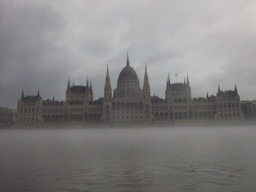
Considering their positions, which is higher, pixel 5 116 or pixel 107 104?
pixel 107 104

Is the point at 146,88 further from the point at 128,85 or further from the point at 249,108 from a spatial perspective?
the point at 249,108

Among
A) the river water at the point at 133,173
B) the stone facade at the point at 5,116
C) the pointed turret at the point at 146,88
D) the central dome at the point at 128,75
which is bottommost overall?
the river water at the point at 133,173

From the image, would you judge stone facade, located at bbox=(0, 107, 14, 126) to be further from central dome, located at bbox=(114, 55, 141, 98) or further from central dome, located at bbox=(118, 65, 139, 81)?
central dome, located at bbox=(118, 65, 139, 81)

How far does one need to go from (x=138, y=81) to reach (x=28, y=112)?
5170 centimetres

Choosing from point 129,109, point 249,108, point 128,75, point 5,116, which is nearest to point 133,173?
point 129,109

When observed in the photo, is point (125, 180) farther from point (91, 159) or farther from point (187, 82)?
point (187, 82)

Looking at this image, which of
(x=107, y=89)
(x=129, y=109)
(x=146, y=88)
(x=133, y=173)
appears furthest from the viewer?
(x=107, y=89)

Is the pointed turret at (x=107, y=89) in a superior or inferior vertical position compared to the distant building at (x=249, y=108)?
superior

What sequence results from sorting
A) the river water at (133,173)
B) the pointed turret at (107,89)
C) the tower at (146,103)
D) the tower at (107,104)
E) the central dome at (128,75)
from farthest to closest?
the central dome at (128,75) < the pointed turret at (107,89) < the tower at (107,104) < the tower at (146,103) < the river water at (133,173)

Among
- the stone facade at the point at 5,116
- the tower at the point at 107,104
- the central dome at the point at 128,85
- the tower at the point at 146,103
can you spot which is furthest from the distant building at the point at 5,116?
the tower at the point at 146,103

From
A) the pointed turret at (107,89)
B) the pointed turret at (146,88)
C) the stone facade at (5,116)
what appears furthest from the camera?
the stone facade at (5,116)

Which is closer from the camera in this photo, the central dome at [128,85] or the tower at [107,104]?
the tower at [107,104]

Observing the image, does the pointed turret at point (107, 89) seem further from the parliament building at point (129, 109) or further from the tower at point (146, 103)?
the tower at point (146, 103)

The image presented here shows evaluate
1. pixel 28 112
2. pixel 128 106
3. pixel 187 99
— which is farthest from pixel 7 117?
pixel 187 99
